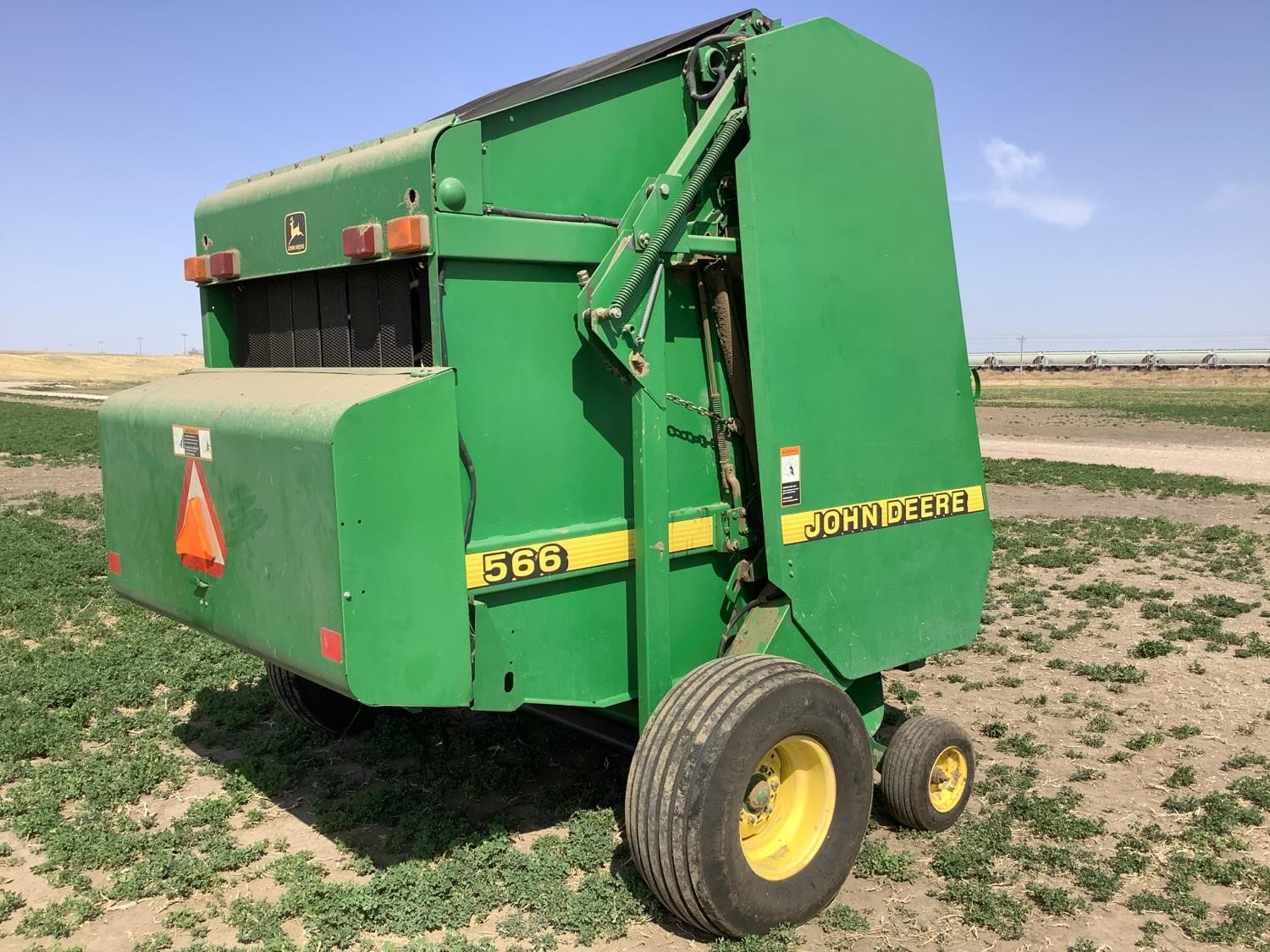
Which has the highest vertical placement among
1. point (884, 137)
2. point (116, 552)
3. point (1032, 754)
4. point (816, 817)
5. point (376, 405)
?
point (884, 137)

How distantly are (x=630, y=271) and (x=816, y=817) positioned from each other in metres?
2.22

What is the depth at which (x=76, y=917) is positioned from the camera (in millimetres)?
3916

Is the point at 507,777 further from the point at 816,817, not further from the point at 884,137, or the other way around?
the point at 884,137

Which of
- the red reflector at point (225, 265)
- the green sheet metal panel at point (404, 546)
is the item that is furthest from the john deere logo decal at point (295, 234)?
the green sheet metal panel at point (404, 546)

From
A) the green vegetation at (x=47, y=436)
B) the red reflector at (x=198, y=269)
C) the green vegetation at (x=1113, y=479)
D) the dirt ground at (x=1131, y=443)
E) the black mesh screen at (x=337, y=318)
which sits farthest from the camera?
the green vegetation at (x=47, y=436)

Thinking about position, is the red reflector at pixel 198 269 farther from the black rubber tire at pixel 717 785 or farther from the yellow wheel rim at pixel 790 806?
the yellow wheel rim at pixel 790 806

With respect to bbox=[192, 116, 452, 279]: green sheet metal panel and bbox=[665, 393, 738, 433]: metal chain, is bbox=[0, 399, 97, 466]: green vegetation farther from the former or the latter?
bbox=[665, 393, 738, 433]: metal chain

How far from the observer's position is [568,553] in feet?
12.8

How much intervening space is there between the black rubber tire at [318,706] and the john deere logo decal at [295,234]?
98.2 inches

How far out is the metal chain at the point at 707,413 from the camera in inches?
162

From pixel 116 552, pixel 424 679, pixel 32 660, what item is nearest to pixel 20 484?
pixel 32 660

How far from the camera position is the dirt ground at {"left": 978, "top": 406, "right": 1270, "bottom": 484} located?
61.7 ft

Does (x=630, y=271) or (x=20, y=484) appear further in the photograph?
(x=20, y=484)

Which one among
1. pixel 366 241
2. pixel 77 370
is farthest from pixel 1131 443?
pixel 77 370
